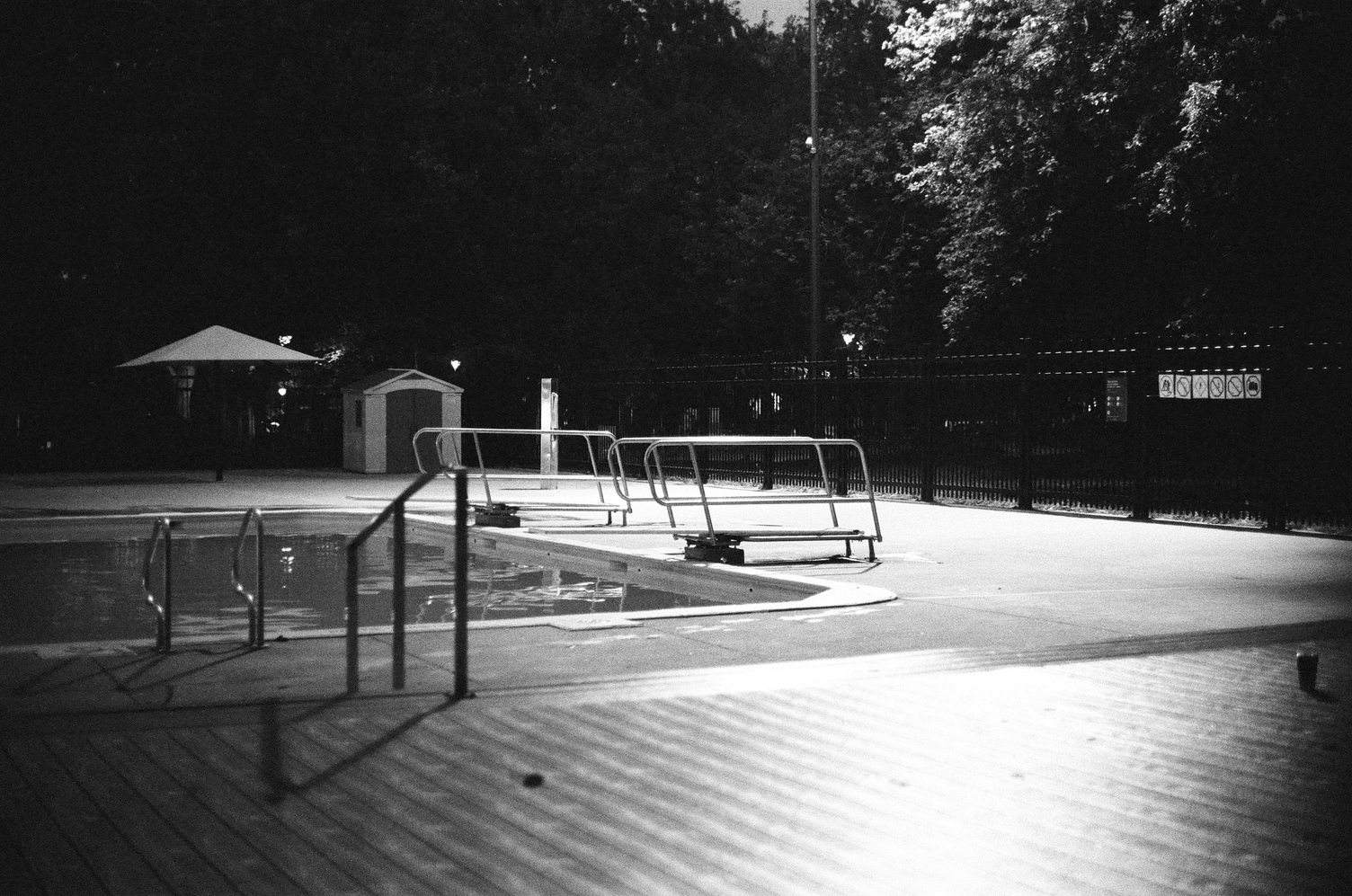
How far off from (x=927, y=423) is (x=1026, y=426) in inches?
79.5

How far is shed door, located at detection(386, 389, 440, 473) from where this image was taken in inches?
1123

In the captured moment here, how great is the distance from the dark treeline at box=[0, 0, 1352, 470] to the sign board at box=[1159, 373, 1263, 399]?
108cm

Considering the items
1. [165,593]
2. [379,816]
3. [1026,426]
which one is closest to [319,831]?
[379,816]

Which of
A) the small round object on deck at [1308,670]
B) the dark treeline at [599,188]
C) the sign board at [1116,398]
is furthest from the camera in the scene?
the dark treeline at [599,188]

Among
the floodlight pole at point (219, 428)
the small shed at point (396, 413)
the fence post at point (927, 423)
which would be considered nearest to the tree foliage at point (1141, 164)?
the fence post at point (927, 423)

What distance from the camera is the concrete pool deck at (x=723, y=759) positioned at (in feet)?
15.0

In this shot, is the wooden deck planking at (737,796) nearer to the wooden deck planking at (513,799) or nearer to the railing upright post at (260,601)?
the wooden deck planking at (513,799)

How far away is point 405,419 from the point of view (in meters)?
28.7

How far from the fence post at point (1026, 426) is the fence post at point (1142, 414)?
1.73 metres

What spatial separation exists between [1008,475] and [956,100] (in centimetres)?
1217

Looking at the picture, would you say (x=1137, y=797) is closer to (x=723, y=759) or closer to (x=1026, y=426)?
(x=723, y=759)

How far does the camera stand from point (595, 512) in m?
19.3

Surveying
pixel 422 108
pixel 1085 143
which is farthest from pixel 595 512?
pixel 422 108

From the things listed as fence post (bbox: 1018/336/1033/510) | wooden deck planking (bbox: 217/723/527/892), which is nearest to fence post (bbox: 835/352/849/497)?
fence post (bbox: 1018/336/1033/510)
